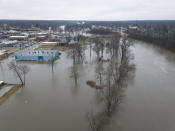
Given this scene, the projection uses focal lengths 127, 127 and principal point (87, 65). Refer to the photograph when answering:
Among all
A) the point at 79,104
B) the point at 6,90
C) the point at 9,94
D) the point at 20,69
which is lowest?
the point at 79,104

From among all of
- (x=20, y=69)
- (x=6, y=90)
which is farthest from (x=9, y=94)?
(x=20, y=69)

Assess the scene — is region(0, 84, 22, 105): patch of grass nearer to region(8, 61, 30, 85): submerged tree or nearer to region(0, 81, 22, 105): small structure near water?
region(0, 81, 22, 105): small structure near water

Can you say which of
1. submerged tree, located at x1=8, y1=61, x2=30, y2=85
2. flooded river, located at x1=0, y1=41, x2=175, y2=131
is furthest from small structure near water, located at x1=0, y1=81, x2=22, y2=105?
submerged tree, located at x1=8, y1=61, x2=30, y2=85

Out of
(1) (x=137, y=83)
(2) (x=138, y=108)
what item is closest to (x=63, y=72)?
(1) (x=137, y=83)

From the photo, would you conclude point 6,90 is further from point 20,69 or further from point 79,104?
point 79,104

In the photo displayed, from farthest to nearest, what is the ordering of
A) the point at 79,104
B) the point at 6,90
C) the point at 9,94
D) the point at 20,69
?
the point at 20,69
the point at 6,90
the point at 9,94
the point at 79,104

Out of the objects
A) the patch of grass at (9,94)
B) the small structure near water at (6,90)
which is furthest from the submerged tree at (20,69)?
the small structure near water at (6,90)

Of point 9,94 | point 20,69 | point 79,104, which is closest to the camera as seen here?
point 79,104

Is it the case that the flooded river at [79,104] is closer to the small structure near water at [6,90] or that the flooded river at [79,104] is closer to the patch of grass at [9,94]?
the patch of grass at [9,94]
